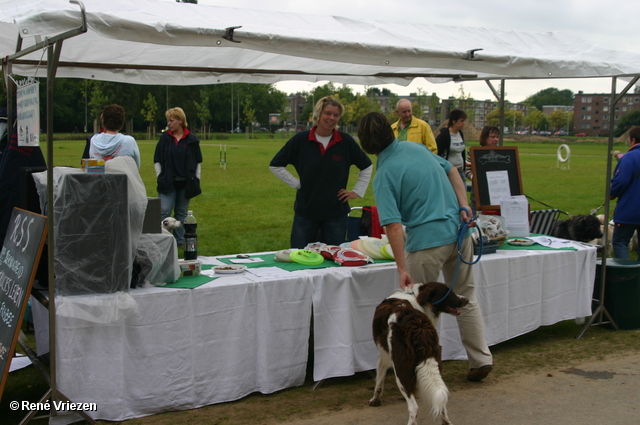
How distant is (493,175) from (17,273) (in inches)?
174

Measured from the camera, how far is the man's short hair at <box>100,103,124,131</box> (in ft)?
19.0

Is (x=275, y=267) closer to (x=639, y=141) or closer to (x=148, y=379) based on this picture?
(x=148, y=379)

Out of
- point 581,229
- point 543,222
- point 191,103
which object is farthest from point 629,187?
point 191,103

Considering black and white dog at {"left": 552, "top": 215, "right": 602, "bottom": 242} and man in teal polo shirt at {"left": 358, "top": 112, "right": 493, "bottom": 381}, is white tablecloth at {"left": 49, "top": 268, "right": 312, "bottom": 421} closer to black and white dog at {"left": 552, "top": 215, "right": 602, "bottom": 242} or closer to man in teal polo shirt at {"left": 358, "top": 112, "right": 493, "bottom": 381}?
man in teal polo shirt at {"left": 358, "top": 112, "right": 493, "bottom": 381}

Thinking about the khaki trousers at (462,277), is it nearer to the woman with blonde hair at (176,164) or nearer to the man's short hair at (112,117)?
the man's short hair at (112,117)

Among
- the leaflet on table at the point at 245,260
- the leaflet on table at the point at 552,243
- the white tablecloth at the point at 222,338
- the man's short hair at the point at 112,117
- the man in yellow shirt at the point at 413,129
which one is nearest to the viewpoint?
the white tablecloth at the point at 222,338

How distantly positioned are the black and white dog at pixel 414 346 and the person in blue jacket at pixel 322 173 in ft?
5.04

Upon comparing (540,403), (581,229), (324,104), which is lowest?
(540,403)

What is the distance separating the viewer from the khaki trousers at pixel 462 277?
11.9 feet

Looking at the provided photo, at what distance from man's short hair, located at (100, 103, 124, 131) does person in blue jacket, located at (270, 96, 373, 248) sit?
76.1 inches

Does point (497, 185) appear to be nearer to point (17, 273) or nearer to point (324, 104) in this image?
point (324, 104)

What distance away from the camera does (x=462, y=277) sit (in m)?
3.85

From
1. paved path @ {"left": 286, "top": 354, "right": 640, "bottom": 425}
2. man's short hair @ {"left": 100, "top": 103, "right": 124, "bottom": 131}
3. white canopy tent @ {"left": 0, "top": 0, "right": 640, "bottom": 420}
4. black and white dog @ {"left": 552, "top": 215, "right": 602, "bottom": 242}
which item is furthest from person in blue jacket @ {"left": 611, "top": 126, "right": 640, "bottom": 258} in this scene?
man's short hair @ {"left": 100, "top": 103, "right": 124, "bottom": 131}

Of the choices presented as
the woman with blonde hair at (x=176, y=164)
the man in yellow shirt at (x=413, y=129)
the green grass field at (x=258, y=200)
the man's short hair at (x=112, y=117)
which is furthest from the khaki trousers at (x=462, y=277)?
the green grass field at (x=258, y=200)
